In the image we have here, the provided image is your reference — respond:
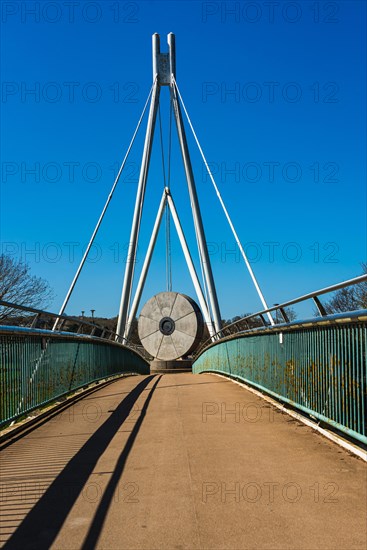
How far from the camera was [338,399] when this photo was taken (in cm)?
589

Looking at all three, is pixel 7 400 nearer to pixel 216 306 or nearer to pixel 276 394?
pixel 276 394

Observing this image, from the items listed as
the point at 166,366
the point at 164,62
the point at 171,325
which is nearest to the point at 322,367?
the point at 164,62

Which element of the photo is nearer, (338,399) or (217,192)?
(338,399)

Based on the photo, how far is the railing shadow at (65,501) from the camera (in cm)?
363

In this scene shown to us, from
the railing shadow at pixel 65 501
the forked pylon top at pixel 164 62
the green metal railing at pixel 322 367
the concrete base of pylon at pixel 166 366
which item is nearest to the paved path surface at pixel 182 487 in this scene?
the railing shadow at pixel 65 501

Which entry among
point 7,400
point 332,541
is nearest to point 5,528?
point 332,541

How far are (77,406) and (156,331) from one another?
33.8 meters

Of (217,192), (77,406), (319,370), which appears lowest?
(77,406)

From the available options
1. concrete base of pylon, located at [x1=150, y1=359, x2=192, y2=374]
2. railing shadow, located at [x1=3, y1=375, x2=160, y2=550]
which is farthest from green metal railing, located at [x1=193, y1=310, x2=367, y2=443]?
concrete base of pylon, located at [x1=150, y1=359, x2=192, y2=374]

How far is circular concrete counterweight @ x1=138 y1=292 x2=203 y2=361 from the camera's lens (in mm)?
43056

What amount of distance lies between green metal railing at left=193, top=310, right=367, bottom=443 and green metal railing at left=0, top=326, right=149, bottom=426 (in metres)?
3.24

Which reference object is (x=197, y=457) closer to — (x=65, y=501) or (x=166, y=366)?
(x=65, y=501)

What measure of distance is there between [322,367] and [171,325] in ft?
122

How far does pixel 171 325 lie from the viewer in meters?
43.4
